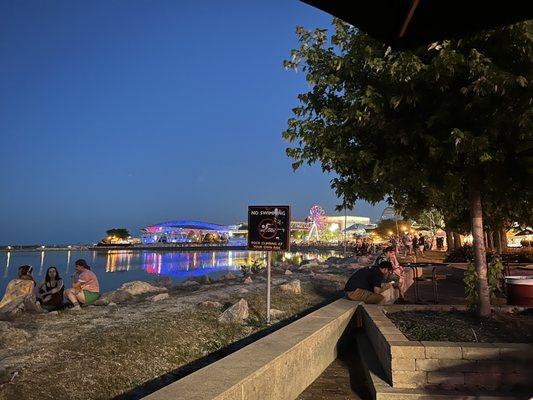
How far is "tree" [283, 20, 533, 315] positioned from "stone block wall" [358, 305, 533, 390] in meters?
1.83

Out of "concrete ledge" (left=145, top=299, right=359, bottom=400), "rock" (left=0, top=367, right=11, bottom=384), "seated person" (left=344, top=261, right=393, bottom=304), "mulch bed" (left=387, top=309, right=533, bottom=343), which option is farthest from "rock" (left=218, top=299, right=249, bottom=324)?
"rock" (left=0, top=367, right=11, bottom=384)

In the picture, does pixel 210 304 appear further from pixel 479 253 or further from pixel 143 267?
pixel 143 267

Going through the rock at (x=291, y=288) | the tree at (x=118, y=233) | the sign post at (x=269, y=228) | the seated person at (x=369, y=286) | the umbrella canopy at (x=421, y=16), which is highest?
the tree at (x=118, y=233)

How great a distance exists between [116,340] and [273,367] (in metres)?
2.64

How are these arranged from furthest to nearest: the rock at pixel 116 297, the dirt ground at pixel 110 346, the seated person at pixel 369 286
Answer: the rock at pixel 116 297 → the seated person at pixel 369 286 → the dirt ground at pixel 110 346

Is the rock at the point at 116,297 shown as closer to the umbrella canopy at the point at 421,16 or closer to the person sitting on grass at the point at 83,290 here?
the person sitting on grass at the point at 83,290

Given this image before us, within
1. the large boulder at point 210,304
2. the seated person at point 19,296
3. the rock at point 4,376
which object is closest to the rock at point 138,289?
the seated person at point 19,296

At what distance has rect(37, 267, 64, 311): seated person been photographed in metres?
9.81

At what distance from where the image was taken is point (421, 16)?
10.0 feet

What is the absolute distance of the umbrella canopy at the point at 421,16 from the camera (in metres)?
2.87

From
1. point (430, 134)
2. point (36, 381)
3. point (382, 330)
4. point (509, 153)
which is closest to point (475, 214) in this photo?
point (509, 153)

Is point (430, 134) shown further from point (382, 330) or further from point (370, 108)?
point (382, 330)

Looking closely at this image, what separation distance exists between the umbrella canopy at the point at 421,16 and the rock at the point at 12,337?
18.8 ft

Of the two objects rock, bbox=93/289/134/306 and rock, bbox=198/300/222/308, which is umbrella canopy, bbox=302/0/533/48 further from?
rock, bbox=93/289/134/306
